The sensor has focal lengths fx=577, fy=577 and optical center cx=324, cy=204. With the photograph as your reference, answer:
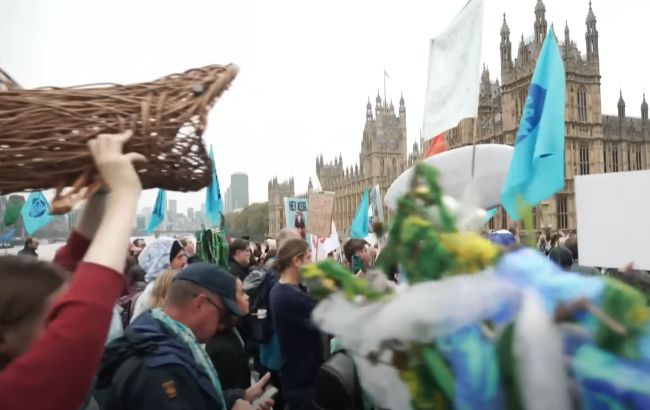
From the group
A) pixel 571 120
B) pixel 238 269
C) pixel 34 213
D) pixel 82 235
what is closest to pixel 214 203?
pixel 34 213

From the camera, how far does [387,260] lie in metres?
1.37

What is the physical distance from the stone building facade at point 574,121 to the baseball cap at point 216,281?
39374 millimetres

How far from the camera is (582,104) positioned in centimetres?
4275

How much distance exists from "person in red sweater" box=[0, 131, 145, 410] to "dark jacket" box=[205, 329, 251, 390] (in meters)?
2.17

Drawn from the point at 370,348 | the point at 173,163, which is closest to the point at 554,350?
the point at 370,348

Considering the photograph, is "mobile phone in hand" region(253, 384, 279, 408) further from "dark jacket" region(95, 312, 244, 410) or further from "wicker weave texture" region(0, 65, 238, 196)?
"wicker weave texture" region(0, 65, 238, 196)

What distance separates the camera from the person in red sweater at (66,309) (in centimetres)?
118

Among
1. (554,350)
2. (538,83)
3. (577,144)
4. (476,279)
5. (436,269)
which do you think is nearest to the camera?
(554,350)

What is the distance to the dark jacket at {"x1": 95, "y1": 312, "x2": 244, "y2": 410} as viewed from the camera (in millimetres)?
2166

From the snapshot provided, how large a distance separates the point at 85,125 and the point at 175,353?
1134 mm

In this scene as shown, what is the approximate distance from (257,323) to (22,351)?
12.5ft

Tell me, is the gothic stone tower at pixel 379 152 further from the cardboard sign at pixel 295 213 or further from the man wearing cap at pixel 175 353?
the man wearing cap at pixel 175 353

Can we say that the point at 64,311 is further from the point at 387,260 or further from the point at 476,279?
the point at 476,279

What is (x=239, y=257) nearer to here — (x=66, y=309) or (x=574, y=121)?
(x=66, y=309)
